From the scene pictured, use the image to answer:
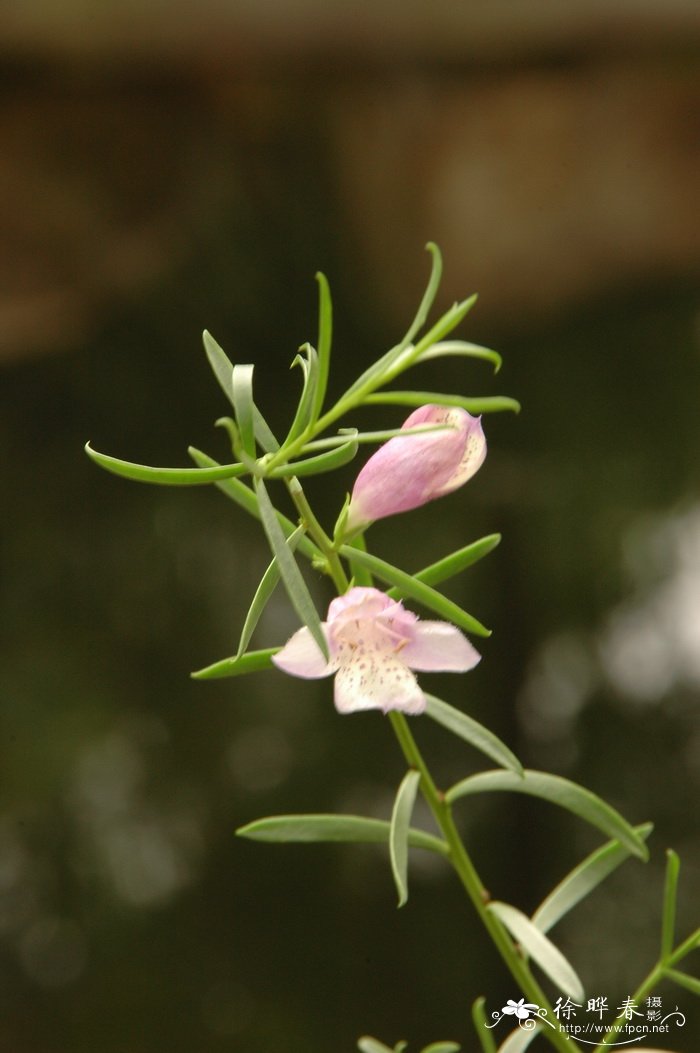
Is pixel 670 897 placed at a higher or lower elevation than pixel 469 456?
lower

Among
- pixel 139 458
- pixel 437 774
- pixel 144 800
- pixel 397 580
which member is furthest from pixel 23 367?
pixel 397 580

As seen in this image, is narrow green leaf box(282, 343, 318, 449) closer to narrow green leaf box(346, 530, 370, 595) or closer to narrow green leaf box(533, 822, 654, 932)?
narrow green leaf box(346, 530, 370, 595)

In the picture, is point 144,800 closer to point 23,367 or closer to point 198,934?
point 198,934

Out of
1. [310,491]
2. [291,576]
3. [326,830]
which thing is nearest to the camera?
[291,576]

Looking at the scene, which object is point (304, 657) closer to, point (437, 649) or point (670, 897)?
point (437, 649)

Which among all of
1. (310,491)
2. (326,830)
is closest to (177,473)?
(326,830)

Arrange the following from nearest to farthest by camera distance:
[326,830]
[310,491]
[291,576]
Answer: [291,576]
[326,830]
[310,491]
